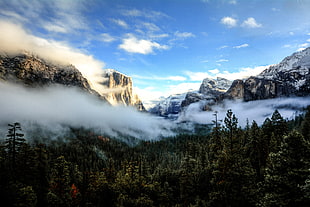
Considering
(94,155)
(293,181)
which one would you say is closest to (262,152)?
(293,181)

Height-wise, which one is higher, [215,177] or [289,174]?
[289,174]

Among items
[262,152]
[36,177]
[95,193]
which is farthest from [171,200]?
[36,177]

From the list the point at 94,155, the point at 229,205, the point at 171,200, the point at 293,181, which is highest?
the point at 293,181

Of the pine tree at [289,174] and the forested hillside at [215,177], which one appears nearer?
the pine tree at [289,174]

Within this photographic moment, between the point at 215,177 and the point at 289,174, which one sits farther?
the point at 215,177

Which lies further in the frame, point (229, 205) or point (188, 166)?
point (188, 166)

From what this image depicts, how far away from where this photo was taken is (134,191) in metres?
34.4

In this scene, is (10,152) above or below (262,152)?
above

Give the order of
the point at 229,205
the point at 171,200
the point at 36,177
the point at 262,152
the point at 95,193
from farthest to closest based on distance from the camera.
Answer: the point at 171,200 → the point at 95,193 → the point at 262,152 → the point at 36,177 → the point at 229,205

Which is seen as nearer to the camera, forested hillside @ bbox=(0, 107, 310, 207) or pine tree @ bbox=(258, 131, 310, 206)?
pine tree @ bbox=(258, 131, 310, 206)

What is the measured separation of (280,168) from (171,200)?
31.4 m

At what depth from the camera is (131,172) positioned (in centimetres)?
3731

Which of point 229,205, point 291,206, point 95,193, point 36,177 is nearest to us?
point 291,206

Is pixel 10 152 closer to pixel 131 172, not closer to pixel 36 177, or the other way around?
pixel 36 177
